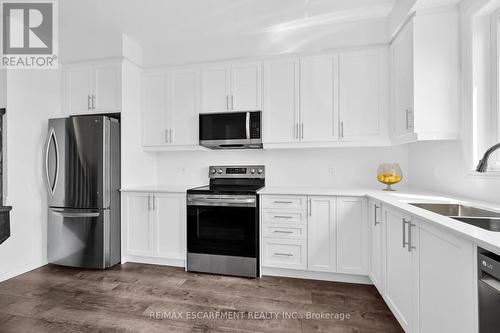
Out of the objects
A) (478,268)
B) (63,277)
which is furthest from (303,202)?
(63,277)

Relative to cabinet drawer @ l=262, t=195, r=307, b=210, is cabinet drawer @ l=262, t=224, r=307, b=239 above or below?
below

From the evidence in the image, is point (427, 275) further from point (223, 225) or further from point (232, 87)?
point (232, 87)

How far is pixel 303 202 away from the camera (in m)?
2.59

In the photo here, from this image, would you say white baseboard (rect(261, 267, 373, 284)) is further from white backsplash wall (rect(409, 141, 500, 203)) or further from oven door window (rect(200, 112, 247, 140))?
oven door window (rect(200, 112, 247, 140))

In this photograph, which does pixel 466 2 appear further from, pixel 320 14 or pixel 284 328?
pixel 284 328

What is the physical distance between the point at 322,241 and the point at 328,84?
1668 mm

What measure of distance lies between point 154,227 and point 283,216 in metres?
1.49

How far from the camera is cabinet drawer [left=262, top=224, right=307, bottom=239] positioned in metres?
2.60

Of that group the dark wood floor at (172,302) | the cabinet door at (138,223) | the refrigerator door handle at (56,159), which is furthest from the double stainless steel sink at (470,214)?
the refrigerator door handle at (56,159)

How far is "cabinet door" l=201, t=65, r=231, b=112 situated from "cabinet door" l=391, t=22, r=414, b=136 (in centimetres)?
176

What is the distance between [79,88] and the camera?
321 centimetres

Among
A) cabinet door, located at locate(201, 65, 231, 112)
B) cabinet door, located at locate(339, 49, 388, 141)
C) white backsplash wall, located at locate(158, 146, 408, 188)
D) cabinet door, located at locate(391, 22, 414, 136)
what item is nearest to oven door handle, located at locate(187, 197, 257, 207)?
white backsplash wall, located at locate(158, 146, 408, 188)

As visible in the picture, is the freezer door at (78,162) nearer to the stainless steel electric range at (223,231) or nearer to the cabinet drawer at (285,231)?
the stainless steel electric range at (223,231)

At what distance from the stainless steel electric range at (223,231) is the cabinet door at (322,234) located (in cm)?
55
